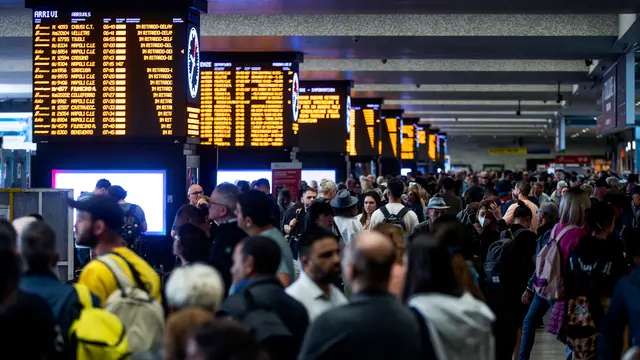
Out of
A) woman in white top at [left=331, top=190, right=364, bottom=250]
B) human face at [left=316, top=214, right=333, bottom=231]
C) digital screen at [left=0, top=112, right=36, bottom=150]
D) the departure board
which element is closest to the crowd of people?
human face at [left=316, top=214, right=333, bottom=231]

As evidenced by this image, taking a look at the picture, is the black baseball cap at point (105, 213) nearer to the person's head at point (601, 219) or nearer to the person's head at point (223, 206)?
the person's head at point (223, 206)

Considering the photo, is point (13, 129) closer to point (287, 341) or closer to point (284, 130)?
point (284, 130)

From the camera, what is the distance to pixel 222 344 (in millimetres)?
3199

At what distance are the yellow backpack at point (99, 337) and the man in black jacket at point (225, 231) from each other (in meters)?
1.89

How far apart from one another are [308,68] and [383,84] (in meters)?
5.71

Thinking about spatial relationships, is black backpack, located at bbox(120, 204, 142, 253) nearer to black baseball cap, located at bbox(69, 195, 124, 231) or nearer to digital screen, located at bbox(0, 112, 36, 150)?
black baseball cap, located at bbox(69, 195, 124, 231)

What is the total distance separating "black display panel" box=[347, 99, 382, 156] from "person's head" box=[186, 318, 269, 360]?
87.8 feet

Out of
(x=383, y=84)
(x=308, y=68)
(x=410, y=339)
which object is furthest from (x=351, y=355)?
(x=383, y=84)

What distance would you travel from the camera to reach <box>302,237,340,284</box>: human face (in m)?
5.20

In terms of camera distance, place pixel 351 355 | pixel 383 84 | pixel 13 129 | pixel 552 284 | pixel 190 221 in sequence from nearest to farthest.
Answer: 1. pixel 351 355
2. pixel 190 221
3. pixel 552 284
4. pixel 383 84
5. pixel 13 129

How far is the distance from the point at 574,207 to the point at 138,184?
5.67m

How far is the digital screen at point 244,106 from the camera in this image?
18.4 m

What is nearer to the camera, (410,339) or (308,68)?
(410,339)

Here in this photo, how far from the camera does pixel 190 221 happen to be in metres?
7.11
